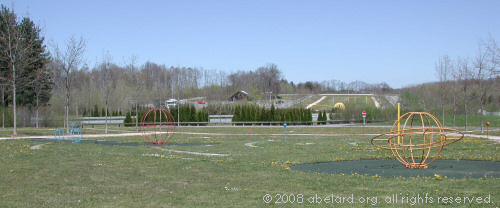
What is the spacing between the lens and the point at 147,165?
14516 mm

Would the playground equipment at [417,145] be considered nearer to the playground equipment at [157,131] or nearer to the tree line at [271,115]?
the playground equipment at [157,131]

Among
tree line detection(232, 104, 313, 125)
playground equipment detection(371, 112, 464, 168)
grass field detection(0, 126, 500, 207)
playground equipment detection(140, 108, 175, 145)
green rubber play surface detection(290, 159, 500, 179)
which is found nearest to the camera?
grass field detection(0, 126, 500, 207)

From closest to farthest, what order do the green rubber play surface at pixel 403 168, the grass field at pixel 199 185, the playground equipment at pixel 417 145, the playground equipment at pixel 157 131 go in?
the grass field at pixel 199 185
the green rubber play surface at pixel 403 168
the playground equipment at pixel 417 145
the playground equipment at pixel 157 131

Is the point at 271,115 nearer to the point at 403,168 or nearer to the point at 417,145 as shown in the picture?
the point at 403,168

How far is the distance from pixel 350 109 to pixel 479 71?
1064 inches

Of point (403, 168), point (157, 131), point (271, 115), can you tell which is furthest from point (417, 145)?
point (271, 115)

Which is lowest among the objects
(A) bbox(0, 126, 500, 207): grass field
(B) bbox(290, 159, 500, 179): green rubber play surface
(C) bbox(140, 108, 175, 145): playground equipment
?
(B) bbox(290, 159, 500, 179): green rubber play surface

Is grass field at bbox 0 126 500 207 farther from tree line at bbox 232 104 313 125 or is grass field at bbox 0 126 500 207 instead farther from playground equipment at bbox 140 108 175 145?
tree line at bbox 232 104 313 125

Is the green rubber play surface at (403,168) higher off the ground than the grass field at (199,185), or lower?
lower

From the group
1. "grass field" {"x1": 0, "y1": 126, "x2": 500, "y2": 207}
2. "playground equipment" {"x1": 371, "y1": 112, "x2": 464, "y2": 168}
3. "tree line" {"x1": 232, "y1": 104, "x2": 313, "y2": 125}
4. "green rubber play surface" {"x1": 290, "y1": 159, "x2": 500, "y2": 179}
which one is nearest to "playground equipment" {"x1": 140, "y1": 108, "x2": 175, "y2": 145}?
"grass field" {"x1": 0, "y1": 126, "x2": 500, "y2": 207}

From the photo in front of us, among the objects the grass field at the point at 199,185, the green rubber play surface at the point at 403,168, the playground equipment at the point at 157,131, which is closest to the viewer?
the grass field at the point at 199,185

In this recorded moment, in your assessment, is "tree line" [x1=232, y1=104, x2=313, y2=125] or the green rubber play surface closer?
the green rubber play surface

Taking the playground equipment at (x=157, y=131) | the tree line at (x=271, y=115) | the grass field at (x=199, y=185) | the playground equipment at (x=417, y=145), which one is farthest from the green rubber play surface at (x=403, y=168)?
the tree line at (x=271, y=115)

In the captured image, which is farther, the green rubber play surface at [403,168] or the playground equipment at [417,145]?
the playground equipment at [417,145]
